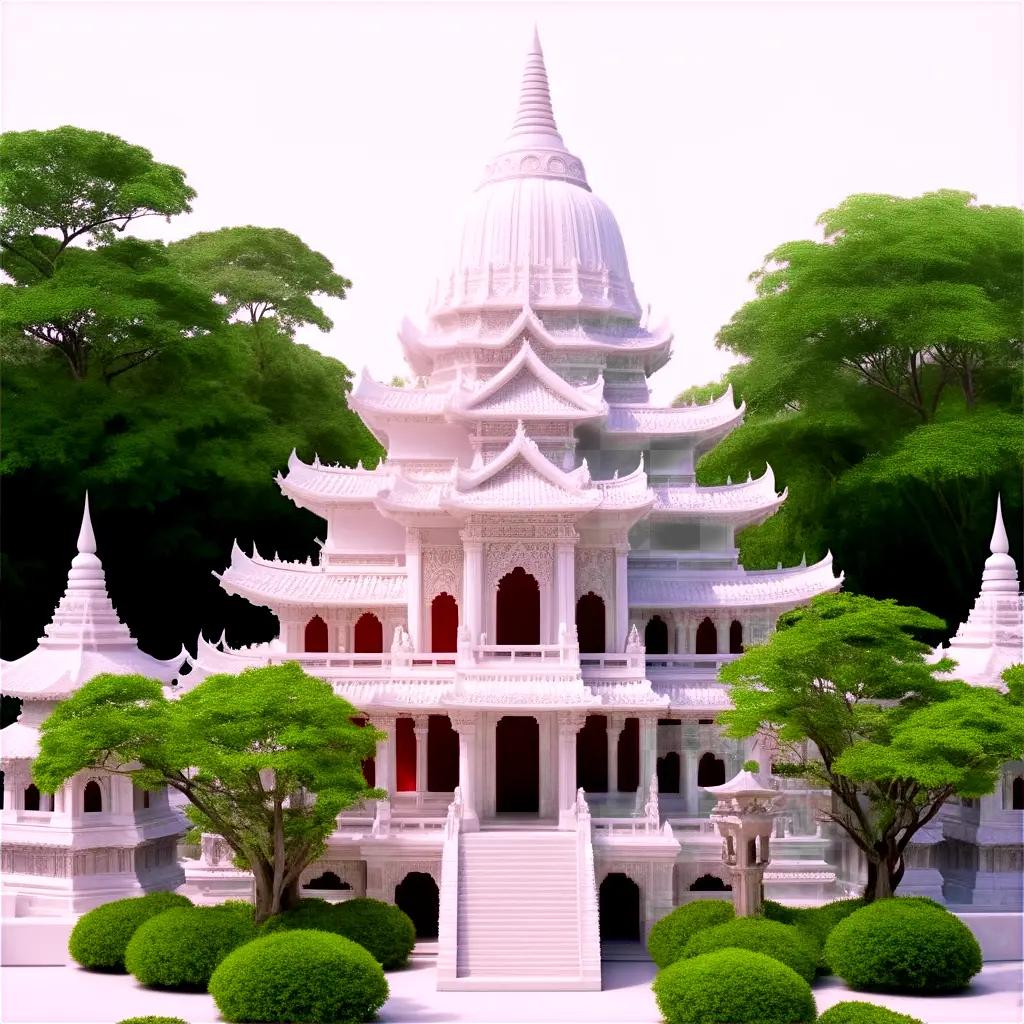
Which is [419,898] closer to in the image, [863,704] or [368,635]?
[368,635]

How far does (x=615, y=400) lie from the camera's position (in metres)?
42.3

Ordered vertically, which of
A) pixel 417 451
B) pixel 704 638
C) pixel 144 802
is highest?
pixel 417 451

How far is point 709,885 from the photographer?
118 feet

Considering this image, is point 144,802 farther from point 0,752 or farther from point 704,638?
point 704,638

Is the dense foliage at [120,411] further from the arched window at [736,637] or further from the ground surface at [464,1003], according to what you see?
the ground surface at [464,1003]

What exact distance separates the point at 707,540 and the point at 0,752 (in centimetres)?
1642

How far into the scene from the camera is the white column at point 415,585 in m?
38.2

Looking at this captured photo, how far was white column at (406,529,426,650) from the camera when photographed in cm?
3822

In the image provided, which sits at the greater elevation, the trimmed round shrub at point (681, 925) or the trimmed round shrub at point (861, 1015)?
the trimmed round shrub at point (681, 925)

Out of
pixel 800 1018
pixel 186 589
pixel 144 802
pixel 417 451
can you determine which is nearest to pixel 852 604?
pixel 800 1018

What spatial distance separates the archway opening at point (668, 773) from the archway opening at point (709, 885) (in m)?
2.79

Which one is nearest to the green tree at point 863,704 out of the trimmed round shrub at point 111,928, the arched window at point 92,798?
the trimmed round shrub at point 111,928

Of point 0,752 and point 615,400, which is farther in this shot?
point 615,400

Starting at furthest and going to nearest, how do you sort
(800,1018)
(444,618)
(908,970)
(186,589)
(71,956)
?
(186,589) → (444,618) → (71,956) → (908,970) → (800,1018)
